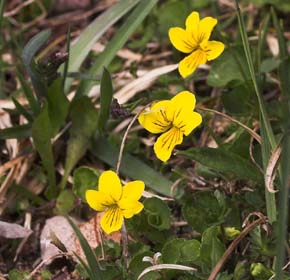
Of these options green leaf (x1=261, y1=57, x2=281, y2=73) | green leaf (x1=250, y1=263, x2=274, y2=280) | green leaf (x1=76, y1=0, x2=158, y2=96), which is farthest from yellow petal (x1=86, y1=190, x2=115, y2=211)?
green leaf (x1=261, y1=57, x2=281, y2=73)

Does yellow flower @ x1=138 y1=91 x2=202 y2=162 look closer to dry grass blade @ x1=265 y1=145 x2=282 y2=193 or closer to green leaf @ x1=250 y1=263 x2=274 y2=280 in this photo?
dry grass blade @ x1=265 y1=145 x2=282 y2=193

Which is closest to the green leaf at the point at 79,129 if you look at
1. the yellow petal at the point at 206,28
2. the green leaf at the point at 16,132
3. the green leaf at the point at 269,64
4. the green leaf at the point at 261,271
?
the green leaf at the point at 16,132

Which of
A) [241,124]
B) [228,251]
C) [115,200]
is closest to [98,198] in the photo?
[115,200]

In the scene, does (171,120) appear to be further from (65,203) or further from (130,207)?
(65,203)

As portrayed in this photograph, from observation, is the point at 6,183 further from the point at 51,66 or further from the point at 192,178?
the point at 192,178

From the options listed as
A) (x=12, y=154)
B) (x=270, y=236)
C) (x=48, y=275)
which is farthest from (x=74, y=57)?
(x=270, y=236)

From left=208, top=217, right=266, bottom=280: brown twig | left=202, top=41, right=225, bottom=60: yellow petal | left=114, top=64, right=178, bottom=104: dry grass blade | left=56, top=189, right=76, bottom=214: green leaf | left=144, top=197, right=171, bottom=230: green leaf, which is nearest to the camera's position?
left=208, top=217, right=266, bottom=280: brown twig

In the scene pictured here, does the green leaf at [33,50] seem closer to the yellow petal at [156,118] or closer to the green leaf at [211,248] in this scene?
the yellow petal at [156,118]

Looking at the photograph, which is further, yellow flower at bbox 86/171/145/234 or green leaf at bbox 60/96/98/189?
green leaf at bbox 60/96/98/189
